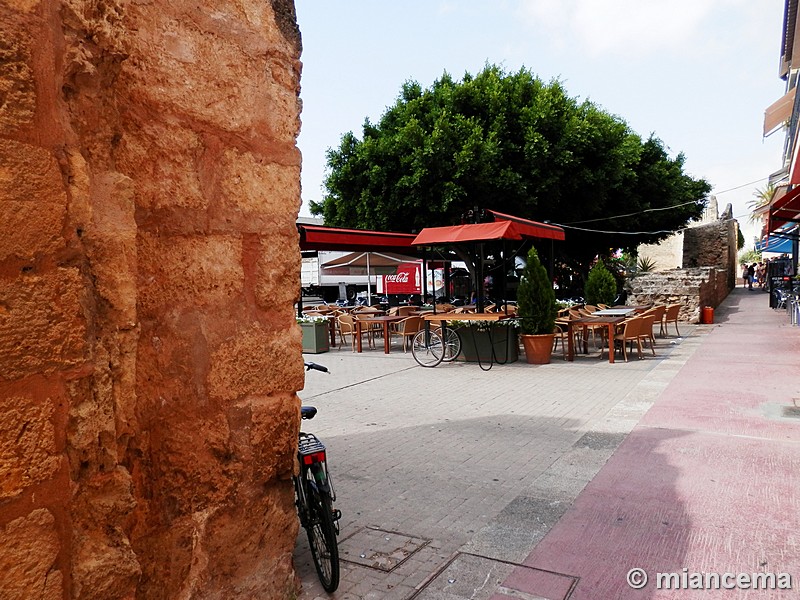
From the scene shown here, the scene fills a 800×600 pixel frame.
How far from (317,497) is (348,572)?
17.9 inches

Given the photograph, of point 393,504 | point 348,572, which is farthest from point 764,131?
point 348,572

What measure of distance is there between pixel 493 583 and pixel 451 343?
7845 mm

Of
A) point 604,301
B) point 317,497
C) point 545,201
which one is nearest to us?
point 317,497

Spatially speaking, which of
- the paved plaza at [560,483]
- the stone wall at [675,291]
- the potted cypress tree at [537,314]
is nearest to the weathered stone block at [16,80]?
the paved plaza at [560,483]

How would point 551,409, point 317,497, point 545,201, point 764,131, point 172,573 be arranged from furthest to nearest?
point 545,201, point 764,131, point 551,409, point 317,497, point 172,573

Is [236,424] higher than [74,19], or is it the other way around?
[74,19]

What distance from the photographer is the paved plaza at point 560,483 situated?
10.1ft

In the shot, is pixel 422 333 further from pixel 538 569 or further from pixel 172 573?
pixel 172 573

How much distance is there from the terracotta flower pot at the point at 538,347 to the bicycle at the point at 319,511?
25.0 feet

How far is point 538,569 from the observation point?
3.09 metres

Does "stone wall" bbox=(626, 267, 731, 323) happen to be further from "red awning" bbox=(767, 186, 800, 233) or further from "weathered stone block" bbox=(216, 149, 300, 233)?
"weathered stone block" bbox=(216, 149, 300, 233)

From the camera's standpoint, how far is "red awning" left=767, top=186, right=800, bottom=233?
878 cm

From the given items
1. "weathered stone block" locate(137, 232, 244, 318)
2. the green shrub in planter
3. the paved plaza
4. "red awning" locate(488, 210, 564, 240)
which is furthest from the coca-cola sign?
"weathered stone block" locate(137, 232, 244, 318)

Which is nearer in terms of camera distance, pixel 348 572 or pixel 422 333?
pixel 348 572
